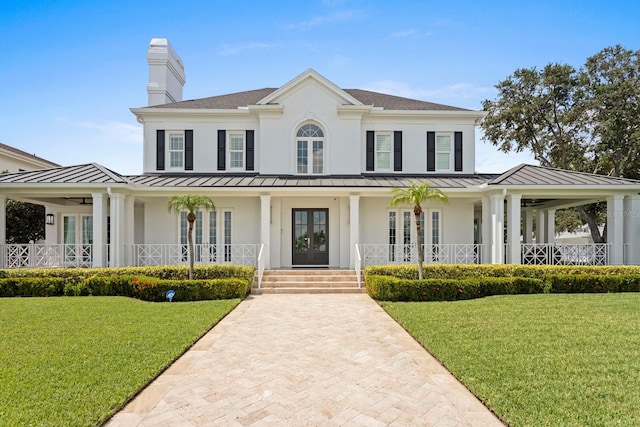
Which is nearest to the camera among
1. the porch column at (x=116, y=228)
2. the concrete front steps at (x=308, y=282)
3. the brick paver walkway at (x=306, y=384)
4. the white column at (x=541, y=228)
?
the brick paver walkway at (x=306, y=384)

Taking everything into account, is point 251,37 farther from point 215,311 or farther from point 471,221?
point 471,221

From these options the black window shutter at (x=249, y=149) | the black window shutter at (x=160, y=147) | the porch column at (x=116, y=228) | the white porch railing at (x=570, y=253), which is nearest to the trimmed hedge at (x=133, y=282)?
the porch column at (x=116, y=228)

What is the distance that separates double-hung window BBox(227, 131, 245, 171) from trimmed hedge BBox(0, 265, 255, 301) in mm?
6121

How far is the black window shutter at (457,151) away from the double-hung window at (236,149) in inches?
397

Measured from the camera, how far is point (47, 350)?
6445 mm

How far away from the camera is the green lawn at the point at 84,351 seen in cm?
441

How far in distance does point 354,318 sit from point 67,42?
39.2 ft

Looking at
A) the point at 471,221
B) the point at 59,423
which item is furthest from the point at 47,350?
the point at 471,221

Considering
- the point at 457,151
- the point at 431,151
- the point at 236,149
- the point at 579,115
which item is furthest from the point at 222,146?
the point at 579,115

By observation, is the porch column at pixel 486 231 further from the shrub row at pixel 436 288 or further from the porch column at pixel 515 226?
the shrub row at pixel 436 288

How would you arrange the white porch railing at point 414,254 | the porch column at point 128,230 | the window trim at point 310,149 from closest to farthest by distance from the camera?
1. the porch column at point 128,230
2. the white porch railing at point 414,254
3. the window trim at point 310,149

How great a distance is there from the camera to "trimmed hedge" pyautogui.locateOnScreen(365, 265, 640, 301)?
1171 cm

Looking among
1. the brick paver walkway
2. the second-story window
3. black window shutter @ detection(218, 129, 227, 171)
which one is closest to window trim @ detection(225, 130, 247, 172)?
black window shutter @ detection(218, 129, 227, 171)

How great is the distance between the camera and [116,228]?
47.2 feet
